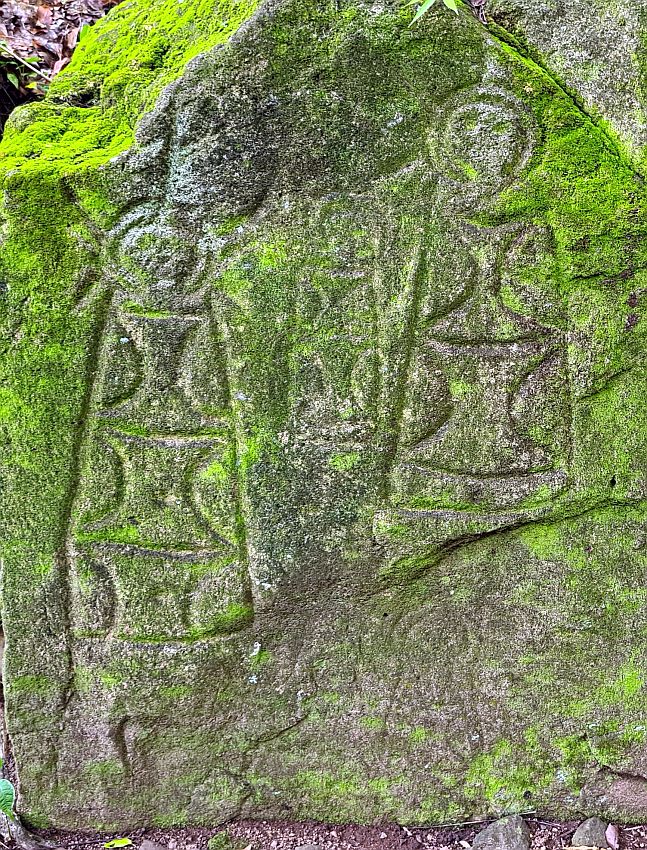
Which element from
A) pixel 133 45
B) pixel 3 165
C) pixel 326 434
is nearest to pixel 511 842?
pixel 326 434

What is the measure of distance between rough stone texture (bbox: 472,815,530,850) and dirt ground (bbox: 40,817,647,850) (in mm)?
30

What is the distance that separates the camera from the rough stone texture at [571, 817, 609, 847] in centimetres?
200

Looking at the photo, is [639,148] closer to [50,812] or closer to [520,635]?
[520,635]

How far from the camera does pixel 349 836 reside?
2.01 meters

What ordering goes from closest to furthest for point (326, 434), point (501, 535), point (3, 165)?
point (3, 165) → point (326, 434) → point (501, 535)

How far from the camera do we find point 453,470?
184 cm

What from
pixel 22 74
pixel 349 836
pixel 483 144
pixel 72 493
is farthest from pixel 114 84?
pixel 349 836

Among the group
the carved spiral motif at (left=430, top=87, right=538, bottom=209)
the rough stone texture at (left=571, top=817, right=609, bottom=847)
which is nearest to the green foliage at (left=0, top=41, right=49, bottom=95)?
the carved spiral motif at (left=430, top=87, right=538, bottom=209)

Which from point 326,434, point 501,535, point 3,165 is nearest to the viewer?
point 3,165

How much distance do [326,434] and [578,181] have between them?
90cm

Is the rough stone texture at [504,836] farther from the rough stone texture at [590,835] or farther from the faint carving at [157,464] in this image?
the faint carving at [157,464]

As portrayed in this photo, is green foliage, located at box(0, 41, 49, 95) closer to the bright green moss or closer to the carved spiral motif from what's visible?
the bright green moss

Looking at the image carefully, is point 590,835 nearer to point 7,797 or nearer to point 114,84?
point 7,797

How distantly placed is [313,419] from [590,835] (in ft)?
4.75
